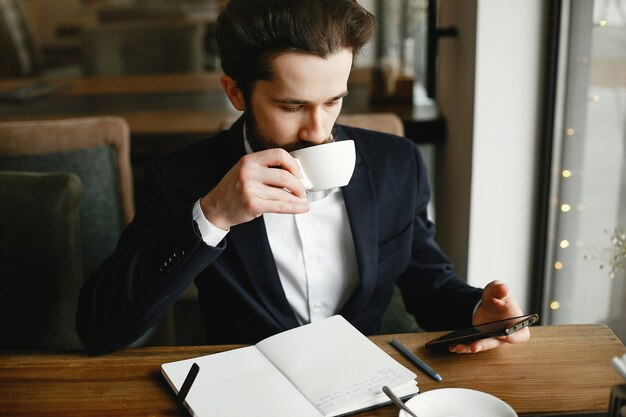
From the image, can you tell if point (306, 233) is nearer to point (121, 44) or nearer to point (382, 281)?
point (382, 281)

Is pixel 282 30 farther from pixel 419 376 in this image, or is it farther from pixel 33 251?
pixel 33 251

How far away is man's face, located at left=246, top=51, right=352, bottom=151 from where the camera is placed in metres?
1.30

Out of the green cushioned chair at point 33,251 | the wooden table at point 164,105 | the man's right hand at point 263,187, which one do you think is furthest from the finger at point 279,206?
the wooden table at point 164,105

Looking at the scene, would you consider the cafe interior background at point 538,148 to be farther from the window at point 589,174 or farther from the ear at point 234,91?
the ear at point 234,91

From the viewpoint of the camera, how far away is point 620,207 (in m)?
1.68

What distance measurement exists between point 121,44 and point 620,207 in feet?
8.81

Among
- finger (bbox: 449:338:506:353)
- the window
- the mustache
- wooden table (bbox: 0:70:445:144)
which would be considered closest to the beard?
the mustache

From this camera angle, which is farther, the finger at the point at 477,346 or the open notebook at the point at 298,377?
the finger at the point at 477,346

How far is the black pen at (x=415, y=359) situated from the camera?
1.13 m

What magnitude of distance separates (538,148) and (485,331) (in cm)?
99

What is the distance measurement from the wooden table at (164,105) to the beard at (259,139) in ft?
3.23

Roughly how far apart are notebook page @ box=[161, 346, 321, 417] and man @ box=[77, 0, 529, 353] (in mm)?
184

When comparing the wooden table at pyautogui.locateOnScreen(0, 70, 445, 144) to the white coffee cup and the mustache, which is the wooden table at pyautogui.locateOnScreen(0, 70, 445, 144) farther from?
the white coffee cup

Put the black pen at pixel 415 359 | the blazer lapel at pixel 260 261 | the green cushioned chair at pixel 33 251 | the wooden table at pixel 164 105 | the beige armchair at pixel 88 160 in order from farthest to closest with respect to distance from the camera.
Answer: the wooden table at pixel 164 105 → the beige armchair at pixel 88 160 → the green cushioned chair at pixel 33 251 → the blazer lapel at pixel 260 261 → the black pen at pixel 415 359
